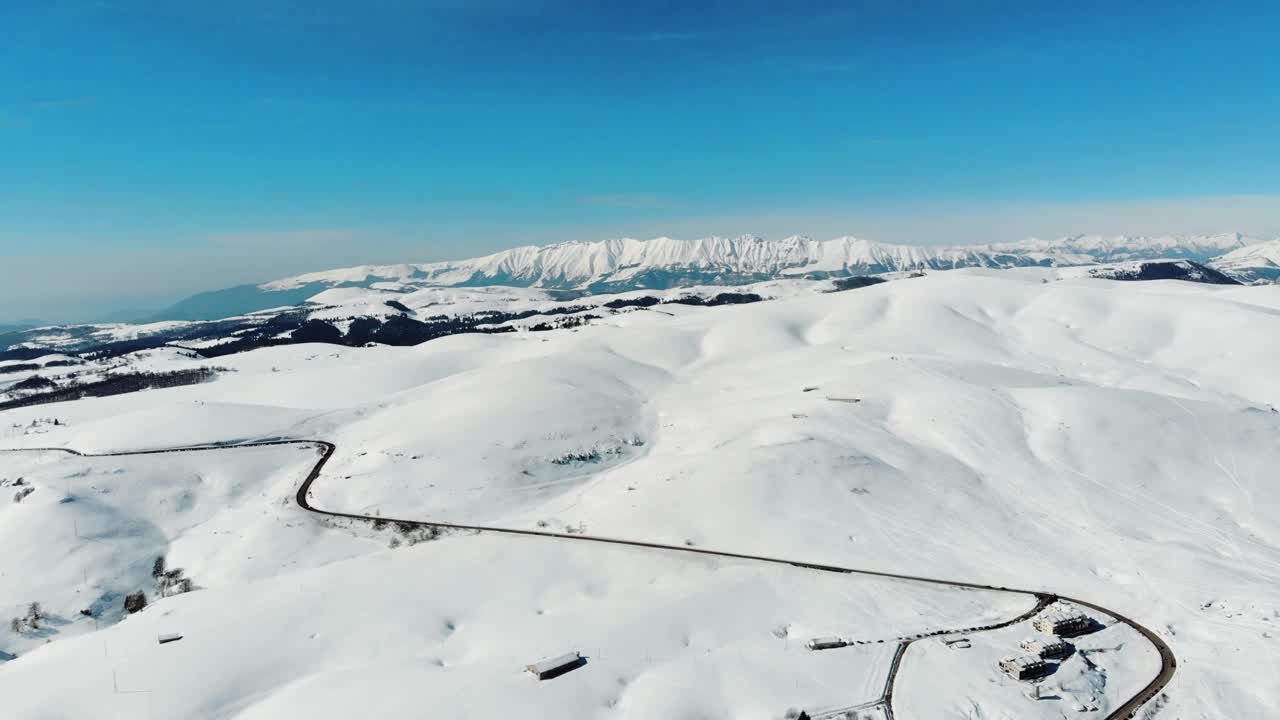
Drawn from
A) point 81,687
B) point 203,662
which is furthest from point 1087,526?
point 81,687

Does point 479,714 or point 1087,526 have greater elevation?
point 479,714

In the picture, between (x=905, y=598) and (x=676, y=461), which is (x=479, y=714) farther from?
(x=676, y=461)

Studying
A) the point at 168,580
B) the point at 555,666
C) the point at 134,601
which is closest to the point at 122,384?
the point at 168,580

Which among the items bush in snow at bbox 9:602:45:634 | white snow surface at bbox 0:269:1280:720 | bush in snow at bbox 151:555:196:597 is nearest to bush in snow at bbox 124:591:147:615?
bush in snow at bbox 151:555:196:597

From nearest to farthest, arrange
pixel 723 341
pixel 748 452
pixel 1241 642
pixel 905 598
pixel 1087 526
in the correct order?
pixel 1241 642 → pixel 905 598 → pixel 1087 526 → pixel 748 452 → pixel 723 341

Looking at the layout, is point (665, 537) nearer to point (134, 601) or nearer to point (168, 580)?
point (168, 580)

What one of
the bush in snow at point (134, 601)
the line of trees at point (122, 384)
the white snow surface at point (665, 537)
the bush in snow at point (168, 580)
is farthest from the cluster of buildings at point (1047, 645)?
the line of trees at point (122, 384)
